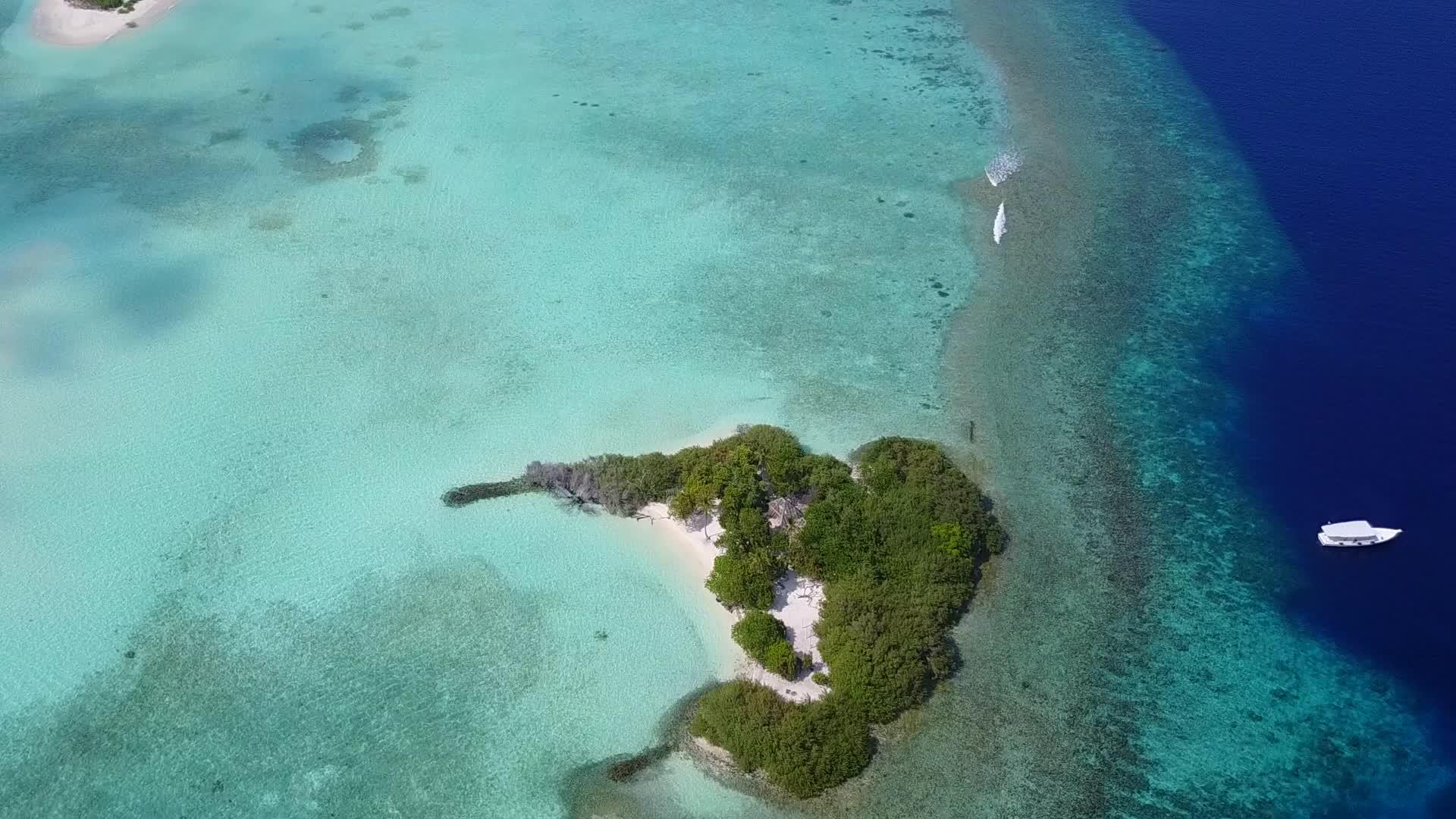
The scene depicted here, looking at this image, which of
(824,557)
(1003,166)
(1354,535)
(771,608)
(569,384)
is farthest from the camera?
(1003,166)

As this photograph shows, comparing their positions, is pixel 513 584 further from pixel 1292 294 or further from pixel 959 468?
pixel 1292 294

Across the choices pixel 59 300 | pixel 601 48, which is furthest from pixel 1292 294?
pixel 59 300

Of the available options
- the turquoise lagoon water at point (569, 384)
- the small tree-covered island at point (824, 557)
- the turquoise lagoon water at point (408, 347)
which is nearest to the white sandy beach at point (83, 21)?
the turquoise lagoon water at point (408, 347)

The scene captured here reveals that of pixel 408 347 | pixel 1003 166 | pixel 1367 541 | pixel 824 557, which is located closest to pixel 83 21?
pixel 408 347

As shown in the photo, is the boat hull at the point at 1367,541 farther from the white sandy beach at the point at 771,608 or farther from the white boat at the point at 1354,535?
the white sandy beach at the point at 771,608

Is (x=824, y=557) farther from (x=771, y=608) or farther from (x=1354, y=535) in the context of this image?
(x=1354, y=535)
